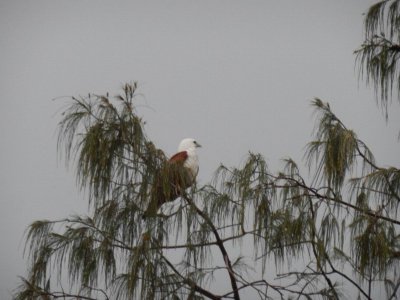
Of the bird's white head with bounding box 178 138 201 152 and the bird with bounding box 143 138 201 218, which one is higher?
the bird's white head with bounding box 178 138 201 152

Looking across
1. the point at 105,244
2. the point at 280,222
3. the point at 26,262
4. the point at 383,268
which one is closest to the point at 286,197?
the point at 280,222

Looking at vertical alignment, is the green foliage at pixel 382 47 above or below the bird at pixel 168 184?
above

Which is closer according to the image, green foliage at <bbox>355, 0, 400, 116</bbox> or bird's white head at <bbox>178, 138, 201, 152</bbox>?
green foliage at <bbox>355, 0, 400, 116</bbox>

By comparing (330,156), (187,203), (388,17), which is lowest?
(187,203)

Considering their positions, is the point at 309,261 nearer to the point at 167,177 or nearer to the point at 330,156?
the point at 330,156

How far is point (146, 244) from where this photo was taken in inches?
107

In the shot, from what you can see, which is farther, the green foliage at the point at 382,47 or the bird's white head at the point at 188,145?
the bird's white head at the point at 188,145

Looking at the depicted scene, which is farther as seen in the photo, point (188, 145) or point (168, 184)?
point (188, 145)

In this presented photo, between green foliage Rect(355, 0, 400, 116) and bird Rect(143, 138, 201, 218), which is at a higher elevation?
green foliage Rect(355, 0, 400, 116)

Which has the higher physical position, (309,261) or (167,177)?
(167,177)

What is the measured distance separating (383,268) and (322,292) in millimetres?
436

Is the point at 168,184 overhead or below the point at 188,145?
below

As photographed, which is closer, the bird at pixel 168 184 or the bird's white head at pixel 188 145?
the bird at pixel 168 184

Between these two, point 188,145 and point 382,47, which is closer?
point 382,47
